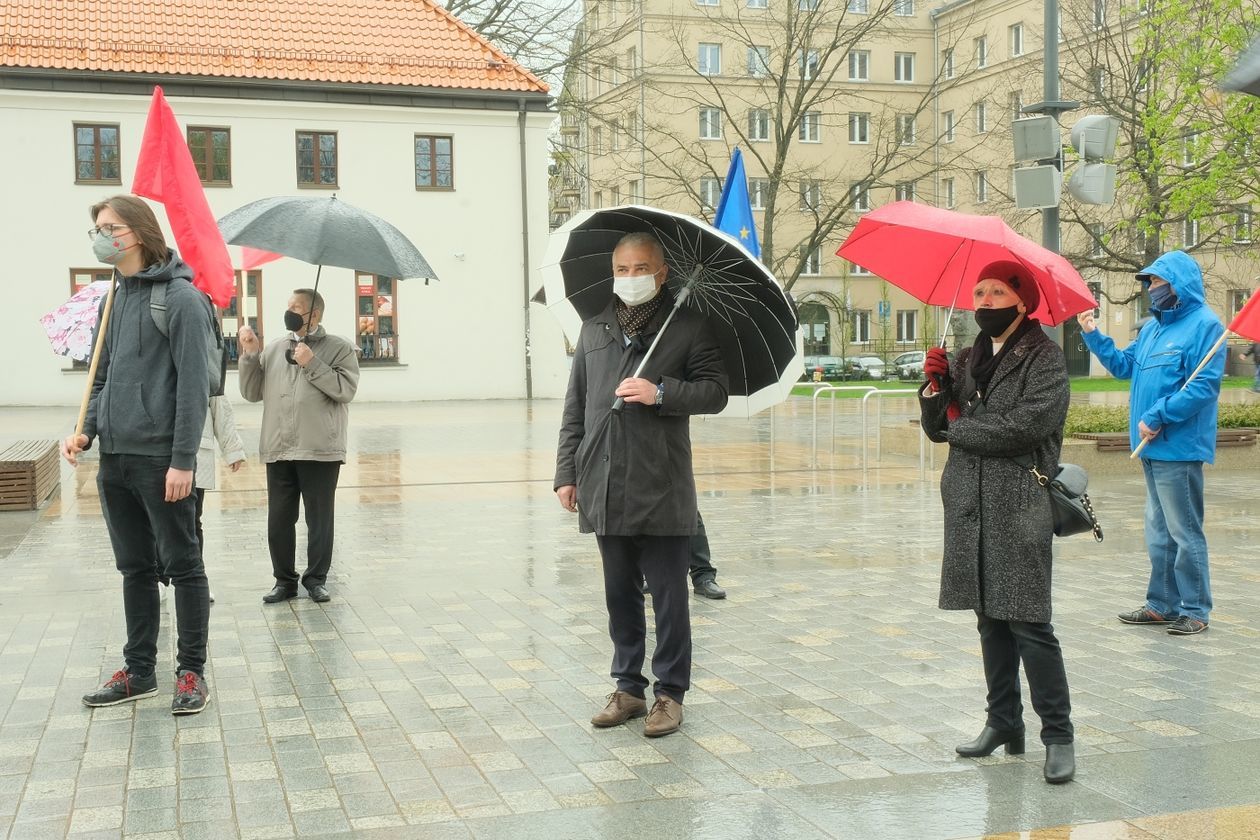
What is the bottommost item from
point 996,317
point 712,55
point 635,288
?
point 996,317

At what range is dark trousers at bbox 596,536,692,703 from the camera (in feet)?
18.1

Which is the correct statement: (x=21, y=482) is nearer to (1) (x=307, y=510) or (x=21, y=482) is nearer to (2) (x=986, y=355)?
(1) (x=307, y=510)

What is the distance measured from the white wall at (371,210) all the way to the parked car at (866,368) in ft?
67.6

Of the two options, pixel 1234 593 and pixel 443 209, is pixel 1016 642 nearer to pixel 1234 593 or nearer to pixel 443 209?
pixel 1234 593

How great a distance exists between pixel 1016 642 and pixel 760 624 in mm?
2653

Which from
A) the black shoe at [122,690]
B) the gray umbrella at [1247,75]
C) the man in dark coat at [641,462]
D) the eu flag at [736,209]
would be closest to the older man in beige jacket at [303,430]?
the black shoe at [122,690]

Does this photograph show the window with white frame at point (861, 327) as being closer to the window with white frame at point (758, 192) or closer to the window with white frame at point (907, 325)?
the window with white frame at point (907, 325)

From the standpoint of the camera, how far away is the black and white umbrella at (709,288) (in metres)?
5.50

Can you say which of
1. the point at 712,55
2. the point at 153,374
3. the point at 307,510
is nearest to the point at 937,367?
the point at 153,374

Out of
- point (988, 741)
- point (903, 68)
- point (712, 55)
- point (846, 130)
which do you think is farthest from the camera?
point (903, 68)

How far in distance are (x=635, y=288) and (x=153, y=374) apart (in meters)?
2.09

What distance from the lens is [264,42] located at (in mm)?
31297

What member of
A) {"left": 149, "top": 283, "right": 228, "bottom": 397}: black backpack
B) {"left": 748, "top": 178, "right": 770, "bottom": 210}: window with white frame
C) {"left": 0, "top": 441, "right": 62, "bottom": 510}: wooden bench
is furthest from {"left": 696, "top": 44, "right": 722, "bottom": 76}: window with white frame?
{"left": 149, "top": 283, "right": 228, "bottom": 397}: black backpack

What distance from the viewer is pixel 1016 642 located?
16.6ft
